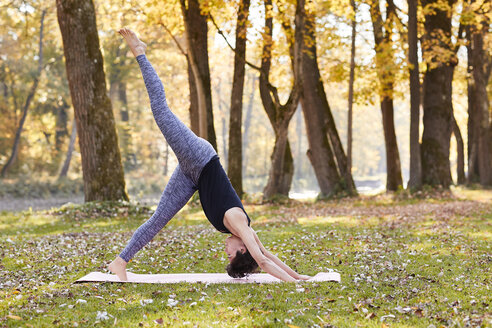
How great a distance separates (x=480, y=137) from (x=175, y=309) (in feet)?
87.7

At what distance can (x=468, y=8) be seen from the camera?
75.3ft

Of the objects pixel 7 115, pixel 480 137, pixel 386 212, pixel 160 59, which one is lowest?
pixel 386 212

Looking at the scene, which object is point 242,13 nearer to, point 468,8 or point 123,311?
point 468,8

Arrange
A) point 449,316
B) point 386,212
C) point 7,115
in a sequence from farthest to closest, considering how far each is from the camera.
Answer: point 7,115 < point 386,212 < point 449,316

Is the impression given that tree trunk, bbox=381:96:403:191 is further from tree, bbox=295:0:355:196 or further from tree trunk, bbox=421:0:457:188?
tree, bbox=295:0:355:196

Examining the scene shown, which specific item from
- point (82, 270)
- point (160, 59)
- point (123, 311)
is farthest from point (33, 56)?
point (123, 311)

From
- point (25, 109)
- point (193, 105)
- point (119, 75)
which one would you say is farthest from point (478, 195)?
point (119, 75)

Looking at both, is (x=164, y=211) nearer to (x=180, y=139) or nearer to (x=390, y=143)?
(x=180, y=139)

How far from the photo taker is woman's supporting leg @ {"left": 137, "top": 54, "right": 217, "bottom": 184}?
7.35 meters

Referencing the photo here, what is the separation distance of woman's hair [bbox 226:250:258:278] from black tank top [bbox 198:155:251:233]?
1.44ft

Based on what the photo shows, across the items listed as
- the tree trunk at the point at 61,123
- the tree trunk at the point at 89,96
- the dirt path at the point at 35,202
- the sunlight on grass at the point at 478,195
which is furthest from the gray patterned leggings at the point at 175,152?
the tree trunk at the point at 61,123

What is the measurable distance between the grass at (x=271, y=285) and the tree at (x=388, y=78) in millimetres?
8089

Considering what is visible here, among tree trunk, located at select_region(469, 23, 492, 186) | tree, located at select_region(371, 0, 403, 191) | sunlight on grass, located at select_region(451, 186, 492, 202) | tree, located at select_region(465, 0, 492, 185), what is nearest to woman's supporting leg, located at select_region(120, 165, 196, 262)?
tree, located at select_region(371, 0, 403, 191)

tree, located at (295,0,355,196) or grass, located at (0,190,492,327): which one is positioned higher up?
tree, located at (295,0,355,196)
